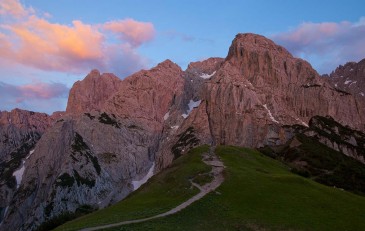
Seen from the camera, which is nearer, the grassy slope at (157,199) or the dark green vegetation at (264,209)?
the dark green vegetation at (264,209)

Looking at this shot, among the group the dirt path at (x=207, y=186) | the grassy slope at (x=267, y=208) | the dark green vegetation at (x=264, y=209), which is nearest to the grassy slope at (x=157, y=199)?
the dark green vegetation at (x=264, y=209)

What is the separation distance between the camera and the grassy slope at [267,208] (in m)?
45.8

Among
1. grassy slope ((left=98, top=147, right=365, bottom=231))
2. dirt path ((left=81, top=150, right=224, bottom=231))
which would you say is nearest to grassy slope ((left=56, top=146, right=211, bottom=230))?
dirt path ((left=81, top=150, right=224, bottom=231))

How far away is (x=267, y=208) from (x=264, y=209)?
0.64 m

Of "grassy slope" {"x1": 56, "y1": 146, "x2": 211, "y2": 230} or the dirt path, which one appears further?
"grassy slope" {"x1": 56, "y1": 146, "x2": 211, "y2": 230}

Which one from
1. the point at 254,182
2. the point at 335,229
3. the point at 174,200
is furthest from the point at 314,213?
the point at 174,200

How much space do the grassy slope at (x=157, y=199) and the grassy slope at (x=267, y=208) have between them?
4001mm

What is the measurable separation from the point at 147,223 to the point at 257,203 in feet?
53.9

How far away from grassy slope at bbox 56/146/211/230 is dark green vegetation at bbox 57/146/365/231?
546 millimetres

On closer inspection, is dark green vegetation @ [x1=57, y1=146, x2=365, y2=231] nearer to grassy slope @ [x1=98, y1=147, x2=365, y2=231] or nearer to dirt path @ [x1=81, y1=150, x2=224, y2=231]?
grassy slope @ [x1=98, y1=147, x2=365, y2=231]

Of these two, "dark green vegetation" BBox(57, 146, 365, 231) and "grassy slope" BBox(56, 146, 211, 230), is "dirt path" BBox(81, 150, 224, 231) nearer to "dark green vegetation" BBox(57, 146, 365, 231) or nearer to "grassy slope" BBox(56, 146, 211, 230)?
"grassy slope" BBox(56, 146, 211, 230)

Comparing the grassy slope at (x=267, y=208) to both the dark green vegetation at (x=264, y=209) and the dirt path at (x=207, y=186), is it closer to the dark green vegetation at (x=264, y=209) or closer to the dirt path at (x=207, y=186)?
the dark green vegetation at (x=264, y=209)

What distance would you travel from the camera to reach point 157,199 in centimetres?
5959

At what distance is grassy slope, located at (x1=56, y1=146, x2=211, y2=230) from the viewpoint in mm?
49562
